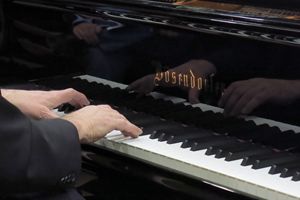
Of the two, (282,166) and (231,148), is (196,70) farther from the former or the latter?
(282,166)

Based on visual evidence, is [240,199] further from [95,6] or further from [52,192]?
[95,6]

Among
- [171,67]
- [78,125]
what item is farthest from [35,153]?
[171,67]

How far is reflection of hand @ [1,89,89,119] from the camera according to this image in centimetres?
182

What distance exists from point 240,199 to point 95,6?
74cm

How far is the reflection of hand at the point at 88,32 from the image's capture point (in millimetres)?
1926

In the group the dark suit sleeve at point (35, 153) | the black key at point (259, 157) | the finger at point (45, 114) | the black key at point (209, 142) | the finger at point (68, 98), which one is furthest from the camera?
the finger at point (68, 98)

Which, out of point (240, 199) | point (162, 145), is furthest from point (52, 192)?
point (240, 199)

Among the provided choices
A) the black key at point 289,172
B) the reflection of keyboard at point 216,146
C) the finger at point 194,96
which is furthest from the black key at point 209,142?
the black key at point 289,172

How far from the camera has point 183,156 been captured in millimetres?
1559

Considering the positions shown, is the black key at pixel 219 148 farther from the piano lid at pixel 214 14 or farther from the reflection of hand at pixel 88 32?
the reflection of hand at pixel 88 32

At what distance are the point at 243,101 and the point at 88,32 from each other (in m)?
0.57

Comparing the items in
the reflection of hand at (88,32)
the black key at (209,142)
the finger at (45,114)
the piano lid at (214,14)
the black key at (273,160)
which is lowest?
the finger at (45,114)

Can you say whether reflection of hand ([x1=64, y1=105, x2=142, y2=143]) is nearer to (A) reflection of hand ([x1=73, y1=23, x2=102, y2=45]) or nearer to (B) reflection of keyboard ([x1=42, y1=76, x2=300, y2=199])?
(B) reflection of keyboard ([x1=42, y1=76, x2=300, y2=199])

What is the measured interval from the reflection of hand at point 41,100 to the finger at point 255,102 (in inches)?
21.3
